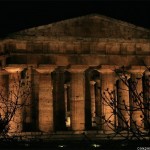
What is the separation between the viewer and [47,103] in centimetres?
5834

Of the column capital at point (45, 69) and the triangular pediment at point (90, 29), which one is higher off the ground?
the triangular pediment at point (90, 29)

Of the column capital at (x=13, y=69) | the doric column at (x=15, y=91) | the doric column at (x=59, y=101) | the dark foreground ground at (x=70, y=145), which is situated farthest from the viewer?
the doric column at (x=59, y=101)

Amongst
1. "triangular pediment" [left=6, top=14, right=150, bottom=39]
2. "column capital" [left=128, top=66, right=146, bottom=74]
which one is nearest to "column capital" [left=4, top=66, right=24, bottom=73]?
"triangular pediment" [left=6, top=14, right=150, bottom=39]

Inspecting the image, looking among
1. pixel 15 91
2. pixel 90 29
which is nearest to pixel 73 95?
pixel 15 91

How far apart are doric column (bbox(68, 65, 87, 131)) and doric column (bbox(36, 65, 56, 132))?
7.36 feet

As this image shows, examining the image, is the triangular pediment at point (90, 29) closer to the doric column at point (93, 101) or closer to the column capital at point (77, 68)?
the column capital at point (77, 68)

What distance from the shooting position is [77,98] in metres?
59.7

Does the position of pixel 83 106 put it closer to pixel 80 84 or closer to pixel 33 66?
pixel 80 84

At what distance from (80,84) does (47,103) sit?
12.7 ft

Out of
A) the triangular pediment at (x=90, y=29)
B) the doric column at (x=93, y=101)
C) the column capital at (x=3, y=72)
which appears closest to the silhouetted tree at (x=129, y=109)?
the doric column at (x=93, y=101)

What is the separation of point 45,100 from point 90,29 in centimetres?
846

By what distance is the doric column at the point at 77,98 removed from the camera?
196ft

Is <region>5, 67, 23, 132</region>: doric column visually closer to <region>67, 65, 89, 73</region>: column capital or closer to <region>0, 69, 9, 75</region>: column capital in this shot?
<region>0, 69, 9, 75</region>: column capital

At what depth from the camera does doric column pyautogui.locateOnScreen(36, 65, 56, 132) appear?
2297 inches
